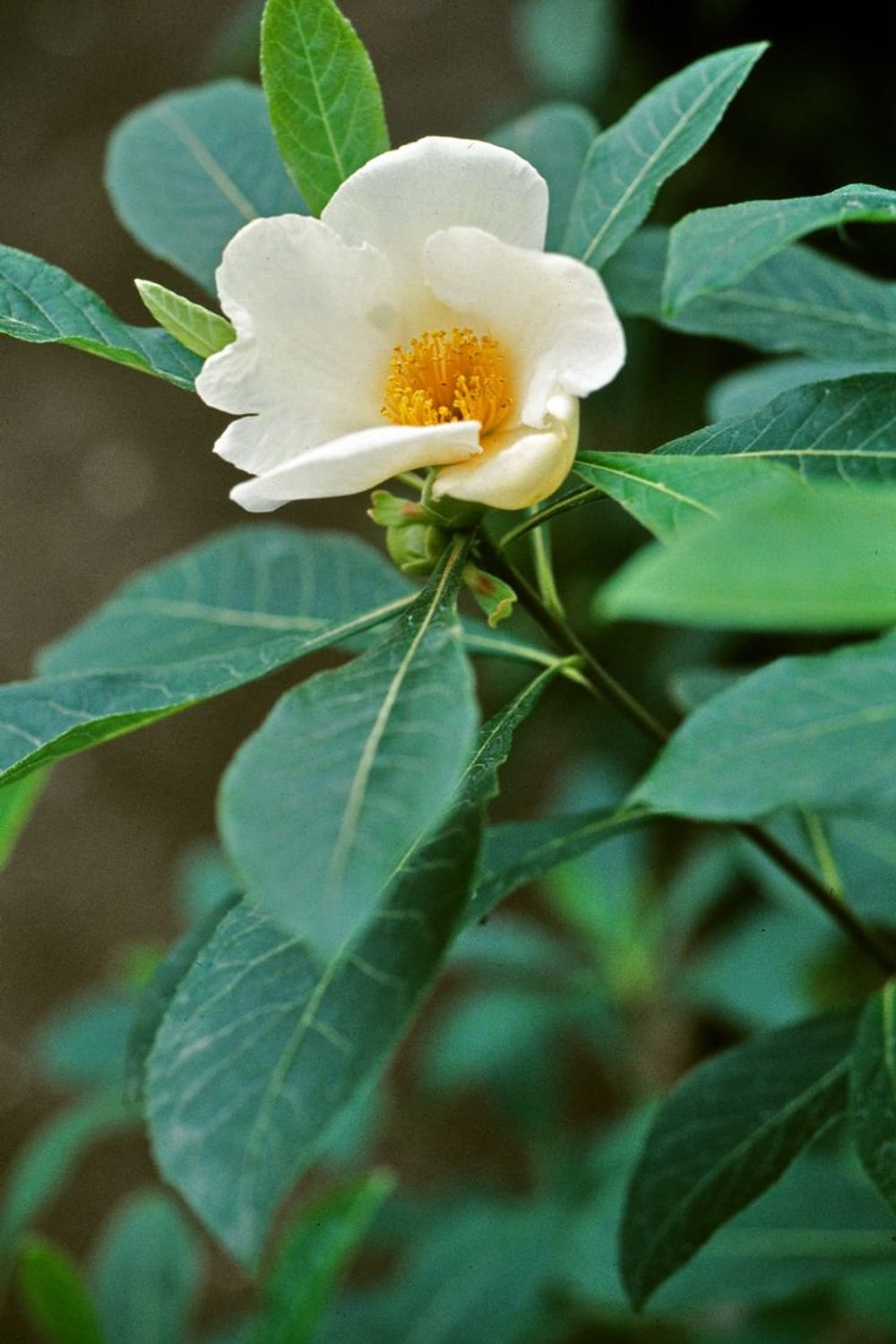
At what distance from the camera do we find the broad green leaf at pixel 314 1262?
45.4 inches

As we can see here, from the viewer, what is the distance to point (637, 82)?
1886 millimetres

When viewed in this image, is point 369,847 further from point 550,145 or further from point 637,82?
point 637,82

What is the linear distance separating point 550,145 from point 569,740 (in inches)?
66.1

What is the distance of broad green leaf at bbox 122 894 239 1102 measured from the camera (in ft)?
2.91

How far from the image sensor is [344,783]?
0.50 meters

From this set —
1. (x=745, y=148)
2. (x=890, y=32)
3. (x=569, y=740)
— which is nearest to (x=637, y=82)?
(x=745, y=148)

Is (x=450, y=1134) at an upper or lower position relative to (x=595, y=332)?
lower

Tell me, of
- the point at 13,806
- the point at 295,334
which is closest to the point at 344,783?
the point at 295,334

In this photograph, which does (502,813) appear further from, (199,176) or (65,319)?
(65,319)

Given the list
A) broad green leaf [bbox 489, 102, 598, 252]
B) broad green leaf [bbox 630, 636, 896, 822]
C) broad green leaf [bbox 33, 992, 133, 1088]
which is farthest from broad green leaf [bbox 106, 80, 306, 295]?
broad green leaf [bbox 33, 992, 133, 1088]

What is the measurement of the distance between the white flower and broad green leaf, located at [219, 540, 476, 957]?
10 centimetres

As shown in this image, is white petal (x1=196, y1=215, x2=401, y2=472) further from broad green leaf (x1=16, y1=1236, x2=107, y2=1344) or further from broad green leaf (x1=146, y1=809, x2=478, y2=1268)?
broad green leaf (x1=16, y1=1236, x2=107, y2=1344)

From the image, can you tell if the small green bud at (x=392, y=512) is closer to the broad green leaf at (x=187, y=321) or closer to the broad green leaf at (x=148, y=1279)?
the broad green leaf at (x=187, y=321)

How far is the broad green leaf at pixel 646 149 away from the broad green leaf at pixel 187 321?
0.21 metres
